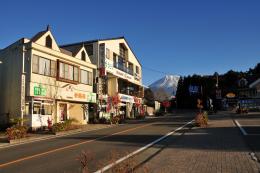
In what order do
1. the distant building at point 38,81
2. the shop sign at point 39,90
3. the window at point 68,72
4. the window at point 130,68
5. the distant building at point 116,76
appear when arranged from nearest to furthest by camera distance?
the distant building at point 38,81 < the shop sign at point 39,90 < the window at point 68,72 < the distant building at point 116,76 < the window at point 130,68

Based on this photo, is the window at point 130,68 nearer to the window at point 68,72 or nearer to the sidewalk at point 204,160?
the window at point 68,72

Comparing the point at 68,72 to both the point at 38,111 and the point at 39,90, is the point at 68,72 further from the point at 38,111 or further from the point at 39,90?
the point at 38,111

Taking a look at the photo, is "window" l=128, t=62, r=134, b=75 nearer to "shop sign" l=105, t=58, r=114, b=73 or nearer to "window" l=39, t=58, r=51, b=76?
"shop sign" l=105, t=58, r=114, b=73

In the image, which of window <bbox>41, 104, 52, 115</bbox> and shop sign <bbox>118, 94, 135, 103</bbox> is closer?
window <bbox>41, 104, 52, 115</bbox>

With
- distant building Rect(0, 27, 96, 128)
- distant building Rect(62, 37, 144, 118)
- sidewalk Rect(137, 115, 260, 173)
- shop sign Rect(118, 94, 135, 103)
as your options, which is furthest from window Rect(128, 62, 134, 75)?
sidewalk Rect(137, 115, 260, 173)

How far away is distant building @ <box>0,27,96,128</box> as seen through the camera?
31719 millimetres

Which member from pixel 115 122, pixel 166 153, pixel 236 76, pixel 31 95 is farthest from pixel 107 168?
pixel 236 76

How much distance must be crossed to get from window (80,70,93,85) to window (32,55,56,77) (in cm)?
683

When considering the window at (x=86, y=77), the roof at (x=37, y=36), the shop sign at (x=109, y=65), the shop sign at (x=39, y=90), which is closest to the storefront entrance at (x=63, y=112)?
the window at (x=86, y=77)

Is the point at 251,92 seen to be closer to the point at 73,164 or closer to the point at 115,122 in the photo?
the point at 115,122

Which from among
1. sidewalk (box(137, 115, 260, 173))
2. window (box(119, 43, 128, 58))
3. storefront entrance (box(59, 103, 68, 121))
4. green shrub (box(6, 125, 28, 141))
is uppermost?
window (box(119, 43, 128, 58))

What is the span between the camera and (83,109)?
42.7m

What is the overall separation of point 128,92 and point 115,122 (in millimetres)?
21053

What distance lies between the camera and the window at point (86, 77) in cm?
4209
